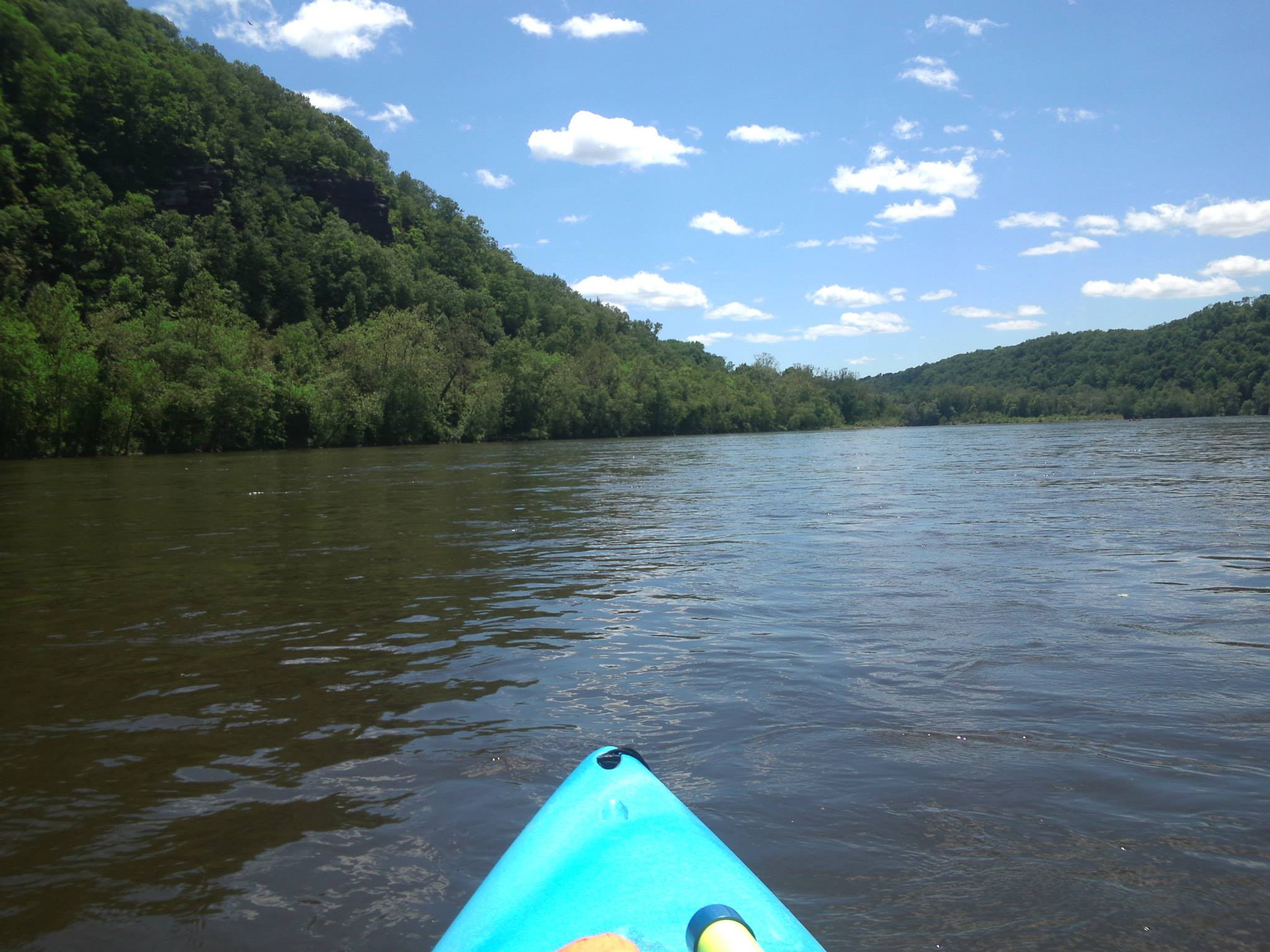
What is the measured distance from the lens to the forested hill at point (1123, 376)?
11188 centimetres

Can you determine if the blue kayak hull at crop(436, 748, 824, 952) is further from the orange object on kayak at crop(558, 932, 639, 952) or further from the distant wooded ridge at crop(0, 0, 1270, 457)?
the distant wooded ridge at crop(0, 0, 1270, 457)

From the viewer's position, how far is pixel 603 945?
221cm

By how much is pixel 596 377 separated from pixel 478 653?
309 feet

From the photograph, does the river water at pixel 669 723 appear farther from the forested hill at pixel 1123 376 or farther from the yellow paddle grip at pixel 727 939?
the forested hill at pixel 1123 376

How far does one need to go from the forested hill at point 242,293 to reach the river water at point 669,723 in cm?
4962

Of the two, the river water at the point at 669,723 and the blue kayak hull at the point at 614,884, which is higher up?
the blue kayak hull at the point at 614,884

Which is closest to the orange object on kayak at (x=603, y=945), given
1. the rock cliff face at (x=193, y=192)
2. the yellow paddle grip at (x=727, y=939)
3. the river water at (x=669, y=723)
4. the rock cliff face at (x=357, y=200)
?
the yellow paddle grip at (x=727, y=939)

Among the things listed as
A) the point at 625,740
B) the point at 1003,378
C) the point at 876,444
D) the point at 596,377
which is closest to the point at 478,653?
the point at 625,740

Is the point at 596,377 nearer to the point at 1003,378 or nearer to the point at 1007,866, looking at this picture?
the point at 1007,866

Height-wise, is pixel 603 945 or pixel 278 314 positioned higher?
pixel 278 314

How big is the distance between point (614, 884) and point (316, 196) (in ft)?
435

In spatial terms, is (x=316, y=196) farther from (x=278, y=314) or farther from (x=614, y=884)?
(x=614, y=884)

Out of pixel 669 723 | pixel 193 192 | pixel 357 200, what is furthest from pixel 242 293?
pixel 669 723

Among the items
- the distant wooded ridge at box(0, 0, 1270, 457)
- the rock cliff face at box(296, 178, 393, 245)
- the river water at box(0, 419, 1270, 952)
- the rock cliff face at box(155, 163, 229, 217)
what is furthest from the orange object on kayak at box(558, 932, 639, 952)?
the rock cliff face at box(296, 178, 393, 245)
